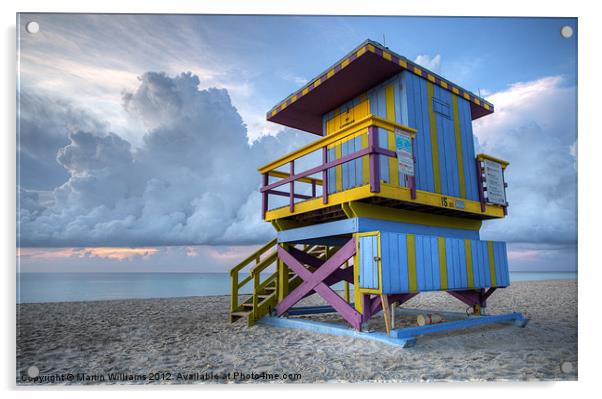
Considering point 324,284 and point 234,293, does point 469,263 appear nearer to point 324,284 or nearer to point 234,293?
point 324,284

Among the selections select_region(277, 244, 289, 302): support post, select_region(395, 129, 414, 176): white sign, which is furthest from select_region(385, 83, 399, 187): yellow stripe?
select_region(277, 244, 289, 302): support post

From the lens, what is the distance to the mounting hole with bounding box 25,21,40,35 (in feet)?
17.7

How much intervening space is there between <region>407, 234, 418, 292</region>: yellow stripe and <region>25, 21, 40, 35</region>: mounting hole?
21.0 ft

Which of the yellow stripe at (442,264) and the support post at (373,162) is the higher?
the support post at (373,162)

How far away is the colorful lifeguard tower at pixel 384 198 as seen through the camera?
6.44m

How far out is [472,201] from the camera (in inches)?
327

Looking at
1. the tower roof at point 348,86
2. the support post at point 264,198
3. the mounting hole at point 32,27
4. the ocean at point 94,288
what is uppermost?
the tower roof at point 348,86

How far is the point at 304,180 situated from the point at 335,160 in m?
3.03

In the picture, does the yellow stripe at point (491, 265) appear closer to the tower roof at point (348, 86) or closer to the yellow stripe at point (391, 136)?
the yellow stripe at point (391, 136)

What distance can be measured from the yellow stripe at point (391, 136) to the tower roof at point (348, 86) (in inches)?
13.7

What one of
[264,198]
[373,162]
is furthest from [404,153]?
[264,198]

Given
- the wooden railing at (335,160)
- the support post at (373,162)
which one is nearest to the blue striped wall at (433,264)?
the support post at (373,162)

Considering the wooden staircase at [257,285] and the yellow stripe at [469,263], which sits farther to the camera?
the wooden staircase at [257,285]

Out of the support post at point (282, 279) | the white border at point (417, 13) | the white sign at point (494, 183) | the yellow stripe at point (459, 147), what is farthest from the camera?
the support post at point (282, 279)
